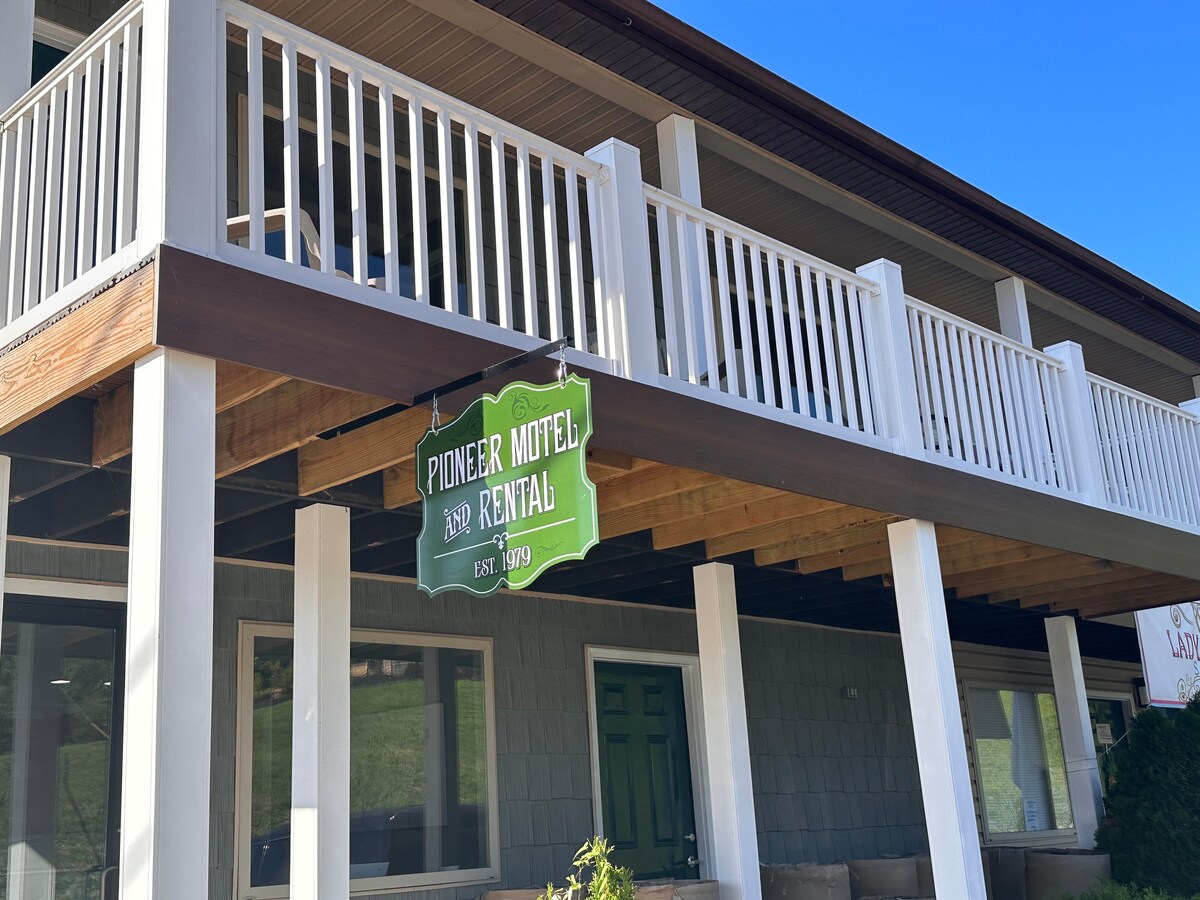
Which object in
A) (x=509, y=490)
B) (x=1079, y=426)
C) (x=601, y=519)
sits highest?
(x=1079, y=426)

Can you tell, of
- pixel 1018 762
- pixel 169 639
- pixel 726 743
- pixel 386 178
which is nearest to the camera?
pixel 169 639

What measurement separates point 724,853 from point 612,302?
Result: 338cm

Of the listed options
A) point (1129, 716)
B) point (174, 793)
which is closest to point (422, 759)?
point (174, 793)

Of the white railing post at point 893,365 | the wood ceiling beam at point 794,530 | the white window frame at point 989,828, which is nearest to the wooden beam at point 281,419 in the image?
the wood ceiling beam at point 794,530

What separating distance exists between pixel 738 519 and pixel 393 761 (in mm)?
2429

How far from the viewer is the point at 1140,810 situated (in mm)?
8789

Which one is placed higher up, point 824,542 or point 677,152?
point 677,152

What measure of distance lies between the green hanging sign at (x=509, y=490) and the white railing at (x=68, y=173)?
1.27m

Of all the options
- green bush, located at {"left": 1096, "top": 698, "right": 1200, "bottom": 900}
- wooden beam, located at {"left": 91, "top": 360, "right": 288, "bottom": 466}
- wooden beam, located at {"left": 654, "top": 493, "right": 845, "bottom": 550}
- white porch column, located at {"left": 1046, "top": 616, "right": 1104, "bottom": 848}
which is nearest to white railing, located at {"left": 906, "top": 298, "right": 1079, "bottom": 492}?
wooden beam, located at {"left": 654, "top": 493, "right": 845, "bottom": 550}

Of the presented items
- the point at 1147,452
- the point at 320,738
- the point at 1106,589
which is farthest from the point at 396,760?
the point at 1147,452

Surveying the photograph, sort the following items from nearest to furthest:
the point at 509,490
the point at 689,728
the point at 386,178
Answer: the point at 509,490 → the point at 386,178 → the point at 689,728

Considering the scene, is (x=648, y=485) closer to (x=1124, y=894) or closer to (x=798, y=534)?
(x=798, y=534)

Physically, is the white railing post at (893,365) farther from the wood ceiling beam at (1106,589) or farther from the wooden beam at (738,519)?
the wood ceiling beam at (1106,589)

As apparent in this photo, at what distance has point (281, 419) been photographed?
16.2 ft
